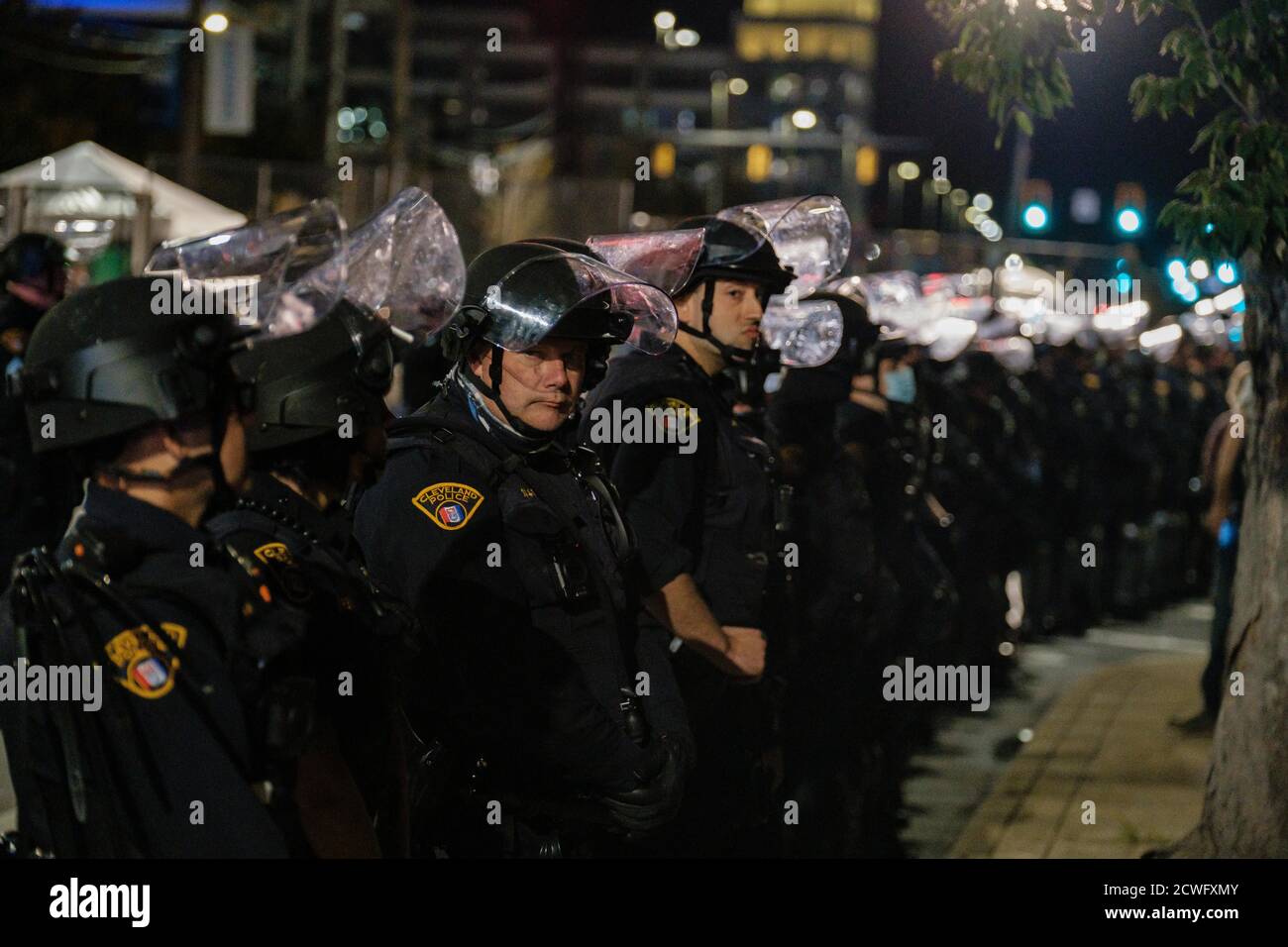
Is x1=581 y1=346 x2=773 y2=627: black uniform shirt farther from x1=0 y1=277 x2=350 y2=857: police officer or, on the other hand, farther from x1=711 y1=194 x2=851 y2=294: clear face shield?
x1=0 y1=277 x2=350 y2=857: police officer

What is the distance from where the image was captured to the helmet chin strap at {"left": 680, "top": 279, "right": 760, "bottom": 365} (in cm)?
519

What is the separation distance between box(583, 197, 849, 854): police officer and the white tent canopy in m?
12.6

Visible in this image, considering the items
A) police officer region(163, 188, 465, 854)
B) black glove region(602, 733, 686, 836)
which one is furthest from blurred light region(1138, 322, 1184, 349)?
police officer region(163, 188, 465, 854)

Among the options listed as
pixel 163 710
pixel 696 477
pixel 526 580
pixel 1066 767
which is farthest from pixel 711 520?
pixel 1066 767

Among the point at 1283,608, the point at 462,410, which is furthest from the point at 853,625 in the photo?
the point at 462,410

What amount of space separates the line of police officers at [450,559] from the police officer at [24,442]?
2602 millimetres

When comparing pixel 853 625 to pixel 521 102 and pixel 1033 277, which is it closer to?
pixel 1033 277

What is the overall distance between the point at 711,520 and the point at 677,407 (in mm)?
365

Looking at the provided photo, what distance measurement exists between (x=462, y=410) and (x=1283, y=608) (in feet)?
10.5

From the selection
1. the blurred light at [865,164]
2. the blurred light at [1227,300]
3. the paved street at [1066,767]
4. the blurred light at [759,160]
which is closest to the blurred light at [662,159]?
the blurred light at [865,164]

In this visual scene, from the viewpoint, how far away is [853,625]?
666 centimetres

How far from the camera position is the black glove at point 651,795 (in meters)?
3.85

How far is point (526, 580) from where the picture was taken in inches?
146
